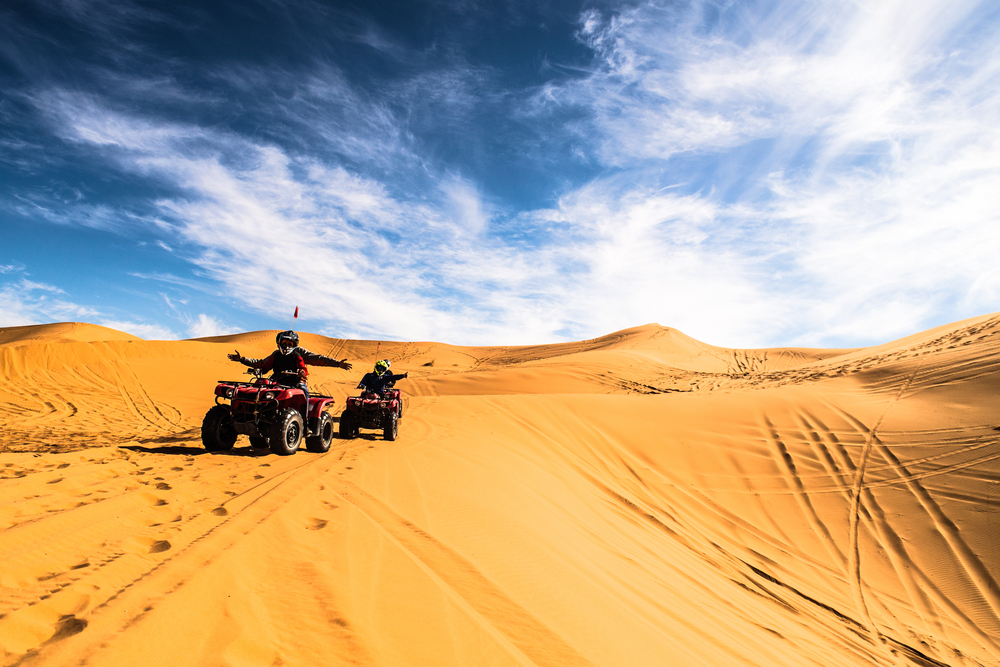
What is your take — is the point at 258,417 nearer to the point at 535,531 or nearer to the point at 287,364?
the point at 287,364

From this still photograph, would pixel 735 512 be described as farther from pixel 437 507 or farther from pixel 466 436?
pixel 437 507

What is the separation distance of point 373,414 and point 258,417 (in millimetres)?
2751

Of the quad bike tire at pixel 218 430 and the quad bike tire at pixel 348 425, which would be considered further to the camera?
the quad bike tire at pixel 348 425

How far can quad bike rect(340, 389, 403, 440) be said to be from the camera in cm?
920

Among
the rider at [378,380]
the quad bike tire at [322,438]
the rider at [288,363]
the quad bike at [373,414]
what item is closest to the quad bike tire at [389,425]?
the quad bike at [373,414]

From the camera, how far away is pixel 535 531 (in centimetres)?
498

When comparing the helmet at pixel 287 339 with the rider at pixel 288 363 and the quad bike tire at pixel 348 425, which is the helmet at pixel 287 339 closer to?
the rider at pixel 288 363

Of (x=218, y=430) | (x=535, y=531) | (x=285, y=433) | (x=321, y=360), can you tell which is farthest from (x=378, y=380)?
(x=535, y=531)

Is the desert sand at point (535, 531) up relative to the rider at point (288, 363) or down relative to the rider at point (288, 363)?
down

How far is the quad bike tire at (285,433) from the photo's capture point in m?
6.73

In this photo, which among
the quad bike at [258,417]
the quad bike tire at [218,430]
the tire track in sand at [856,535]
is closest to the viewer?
the tire track in sand at [856,535]

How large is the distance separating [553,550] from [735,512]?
19.8 feet

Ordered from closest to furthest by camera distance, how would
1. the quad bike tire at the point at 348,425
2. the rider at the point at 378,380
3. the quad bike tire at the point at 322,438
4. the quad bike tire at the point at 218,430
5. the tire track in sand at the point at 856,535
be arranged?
the tire track in sand at the point at 856,535 < the quad bike tire at the point at 218,430 < the quad bike tire at the point at 322,438 < the quad bike tire at the point at 348,425 < the rider at the point at 378,380

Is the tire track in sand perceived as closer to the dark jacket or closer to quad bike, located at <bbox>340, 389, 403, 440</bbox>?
quad bike, located at <bbox>340, 389, 403, 440</bbox>
